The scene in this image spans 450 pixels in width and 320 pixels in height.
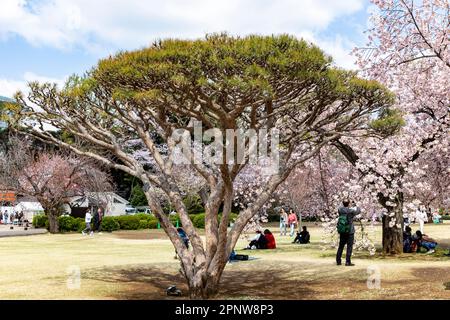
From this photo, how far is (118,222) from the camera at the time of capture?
4456cm

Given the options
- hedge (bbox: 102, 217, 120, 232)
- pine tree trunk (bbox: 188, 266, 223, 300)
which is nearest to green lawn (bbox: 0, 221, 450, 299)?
pine tree trunk (bbox: 188, 266, 223, 300)

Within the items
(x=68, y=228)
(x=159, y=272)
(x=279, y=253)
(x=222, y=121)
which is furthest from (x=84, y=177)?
(x=222, y=121)

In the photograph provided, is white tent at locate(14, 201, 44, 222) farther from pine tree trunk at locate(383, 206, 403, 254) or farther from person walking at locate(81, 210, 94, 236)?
pine tree trunk at locate(383, 206, 403, 254)

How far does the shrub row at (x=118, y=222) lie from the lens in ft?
135

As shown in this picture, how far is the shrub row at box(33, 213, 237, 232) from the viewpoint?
4112cm

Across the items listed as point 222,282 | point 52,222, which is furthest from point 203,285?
point 52,222

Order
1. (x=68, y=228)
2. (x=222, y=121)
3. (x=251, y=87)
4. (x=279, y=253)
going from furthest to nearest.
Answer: (x=68, y=228) < (x=279, y=253) < (x=222, y=121) < (x=251, y=87)

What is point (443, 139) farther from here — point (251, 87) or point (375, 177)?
point (251, 87)

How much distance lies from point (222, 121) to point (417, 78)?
865cm

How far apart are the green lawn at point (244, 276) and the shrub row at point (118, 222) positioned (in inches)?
750

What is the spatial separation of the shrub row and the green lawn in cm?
1905

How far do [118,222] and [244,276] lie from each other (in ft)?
99.3

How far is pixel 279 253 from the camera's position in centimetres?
2253

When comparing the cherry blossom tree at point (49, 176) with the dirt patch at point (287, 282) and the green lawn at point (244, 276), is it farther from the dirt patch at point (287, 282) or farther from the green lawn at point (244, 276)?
the dirt patch at point (287, 282)
